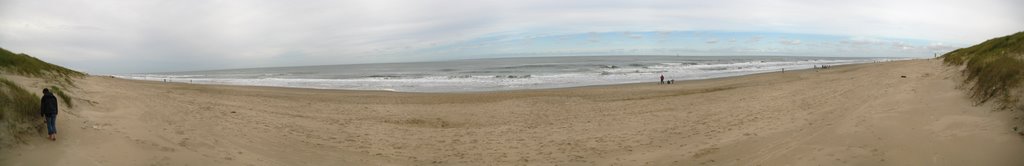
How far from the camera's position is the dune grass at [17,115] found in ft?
22.8

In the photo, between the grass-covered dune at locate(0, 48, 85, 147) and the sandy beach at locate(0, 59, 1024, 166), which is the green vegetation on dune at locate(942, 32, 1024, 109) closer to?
the sandy beach at locate(0, 59, 1024, 166)

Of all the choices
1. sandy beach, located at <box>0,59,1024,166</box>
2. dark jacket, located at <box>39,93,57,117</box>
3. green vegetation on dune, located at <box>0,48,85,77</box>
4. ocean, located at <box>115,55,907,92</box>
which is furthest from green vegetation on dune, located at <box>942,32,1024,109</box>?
ocean, located at <box>115,55,907,92</box>

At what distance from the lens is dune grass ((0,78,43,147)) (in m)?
6.95

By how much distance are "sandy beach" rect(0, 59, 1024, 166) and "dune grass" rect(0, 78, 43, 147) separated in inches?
8.3

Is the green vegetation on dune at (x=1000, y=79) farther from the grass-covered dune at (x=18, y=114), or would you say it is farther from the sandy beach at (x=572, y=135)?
the grass-covered dune at (x=18, y=114)

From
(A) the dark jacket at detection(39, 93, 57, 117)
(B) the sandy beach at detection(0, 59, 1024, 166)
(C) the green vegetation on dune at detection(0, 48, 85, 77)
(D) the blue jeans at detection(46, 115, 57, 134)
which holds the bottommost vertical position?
(B) the sandy beach at detection(0, 59, 1024, 166)

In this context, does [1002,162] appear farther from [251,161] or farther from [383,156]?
[251,161]

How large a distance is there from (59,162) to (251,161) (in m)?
2.29

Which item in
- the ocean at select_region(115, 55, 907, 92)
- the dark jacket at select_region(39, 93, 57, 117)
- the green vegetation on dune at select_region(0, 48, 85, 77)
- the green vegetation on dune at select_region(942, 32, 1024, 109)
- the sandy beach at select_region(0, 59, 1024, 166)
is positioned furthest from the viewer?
the ocean at select_region(115, 55, 907, 92)

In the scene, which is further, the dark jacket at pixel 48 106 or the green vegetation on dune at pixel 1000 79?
the green vegetation on dune at pixel 1000 79

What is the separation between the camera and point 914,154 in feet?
21.4

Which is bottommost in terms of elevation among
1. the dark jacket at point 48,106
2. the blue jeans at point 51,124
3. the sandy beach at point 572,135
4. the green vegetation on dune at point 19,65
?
the sandy beach at point 572,135

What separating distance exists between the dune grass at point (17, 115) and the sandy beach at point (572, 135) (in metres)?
0.21

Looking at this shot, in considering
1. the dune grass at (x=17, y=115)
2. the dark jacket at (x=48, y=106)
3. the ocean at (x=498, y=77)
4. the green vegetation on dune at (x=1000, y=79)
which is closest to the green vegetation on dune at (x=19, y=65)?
the dune grass at (x=17, y=115)
